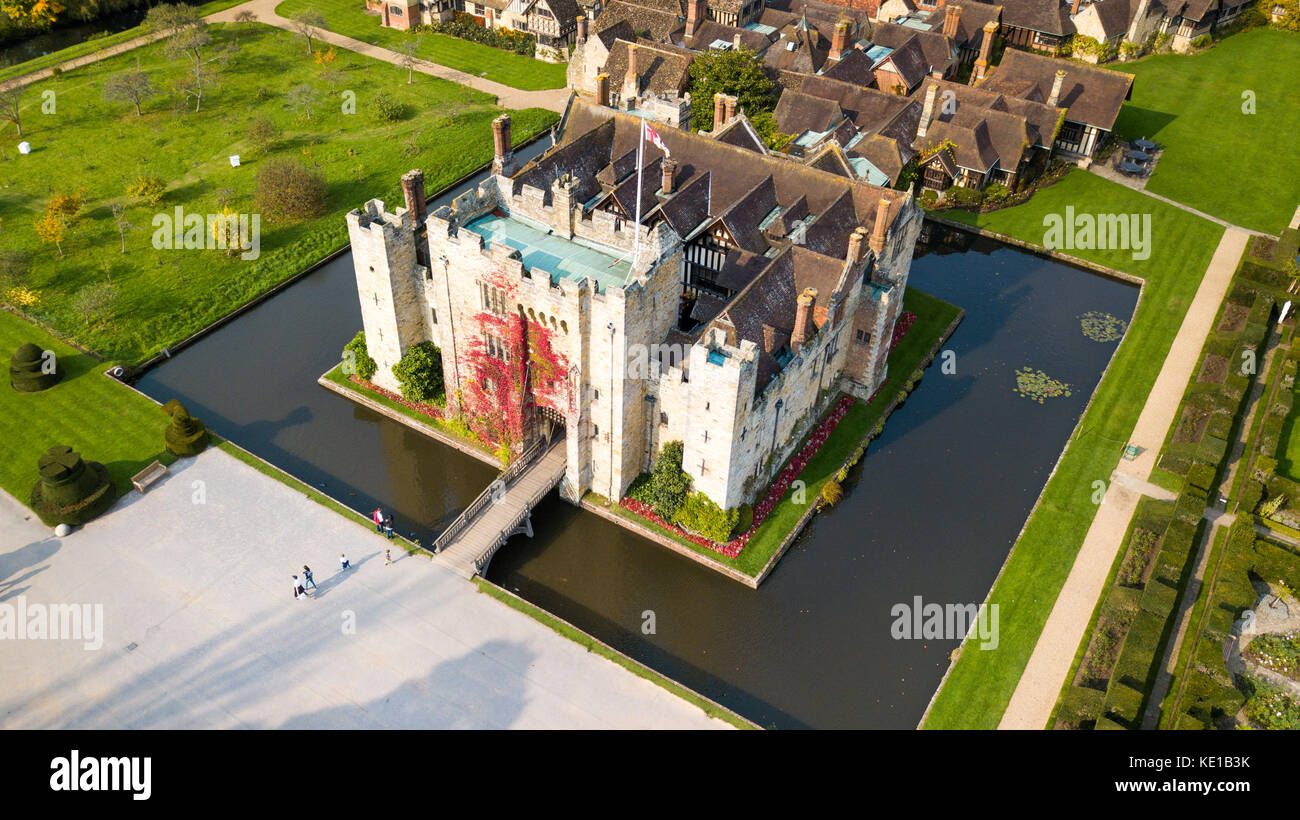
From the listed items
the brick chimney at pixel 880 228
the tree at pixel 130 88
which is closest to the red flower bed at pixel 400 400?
the brick chimney at pixel 880 228

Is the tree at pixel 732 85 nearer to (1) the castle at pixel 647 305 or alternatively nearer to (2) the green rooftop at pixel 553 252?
(1) the castle at pixel 647 305

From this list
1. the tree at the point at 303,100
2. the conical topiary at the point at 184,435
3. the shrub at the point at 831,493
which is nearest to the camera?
the shrub at the point at 831,493

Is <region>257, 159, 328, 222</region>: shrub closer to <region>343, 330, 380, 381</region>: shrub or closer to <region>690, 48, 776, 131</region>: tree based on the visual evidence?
<region>343, 330, 380, 381</region>: shrub

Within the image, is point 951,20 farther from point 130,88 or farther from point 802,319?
point 130,88

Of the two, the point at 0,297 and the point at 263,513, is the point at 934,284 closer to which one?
the point at 263,513

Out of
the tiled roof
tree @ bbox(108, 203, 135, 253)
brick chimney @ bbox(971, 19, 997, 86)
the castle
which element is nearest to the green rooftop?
the castle

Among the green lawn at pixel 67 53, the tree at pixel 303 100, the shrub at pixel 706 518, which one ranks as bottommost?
the shrub at pixel 706 518
